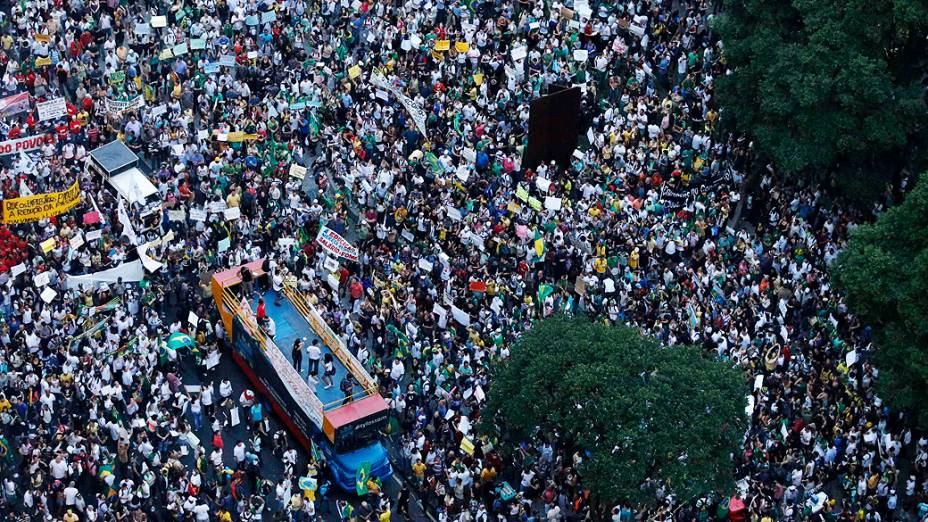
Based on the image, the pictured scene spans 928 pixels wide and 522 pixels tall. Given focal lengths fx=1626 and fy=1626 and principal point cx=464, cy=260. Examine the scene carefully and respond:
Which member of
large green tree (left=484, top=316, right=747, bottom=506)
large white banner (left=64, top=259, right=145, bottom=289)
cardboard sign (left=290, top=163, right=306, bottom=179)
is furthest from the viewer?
cardboard sign (left=290, top=163, right=306, bottom=179)

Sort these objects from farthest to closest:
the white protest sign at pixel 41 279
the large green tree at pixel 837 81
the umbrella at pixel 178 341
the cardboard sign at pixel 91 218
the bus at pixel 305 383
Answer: the cardboard sign at pixel 91 218, the large green tree at pixel 837 81, the white protest sign at pixel 41 279, the umbrella at pixel 178 341, the bus at pixel 305 383

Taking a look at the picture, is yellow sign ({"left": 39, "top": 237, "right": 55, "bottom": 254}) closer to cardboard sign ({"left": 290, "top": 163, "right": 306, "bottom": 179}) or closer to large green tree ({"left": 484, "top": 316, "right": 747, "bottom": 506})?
cardboard sign ({"left": 290, "top": 163, "right": 306, "bottom": 179})

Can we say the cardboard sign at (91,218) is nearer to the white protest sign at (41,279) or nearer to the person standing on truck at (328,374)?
the white protest sign at (41,279)

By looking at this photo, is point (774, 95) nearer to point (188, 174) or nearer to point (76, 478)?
point (188, 174)

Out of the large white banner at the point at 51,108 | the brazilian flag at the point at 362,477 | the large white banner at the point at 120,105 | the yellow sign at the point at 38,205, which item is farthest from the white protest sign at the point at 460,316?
the large white banner at the point at 51,108

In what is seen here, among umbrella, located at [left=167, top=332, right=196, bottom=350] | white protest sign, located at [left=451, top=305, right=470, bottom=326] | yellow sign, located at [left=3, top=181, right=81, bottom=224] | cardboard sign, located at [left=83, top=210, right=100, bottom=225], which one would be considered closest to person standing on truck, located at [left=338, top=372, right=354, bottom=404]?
white protest sign, located at [left=451, top=305, right=470, bottom=326]

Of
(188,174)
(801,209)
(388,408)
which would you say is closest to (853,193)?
(801,209)

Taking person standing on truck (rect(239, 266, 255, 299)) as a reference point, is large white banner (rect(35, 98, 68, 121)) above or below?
above

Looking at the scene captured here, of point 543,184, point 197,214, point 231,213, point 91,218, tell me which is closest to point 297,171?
point 231,213
